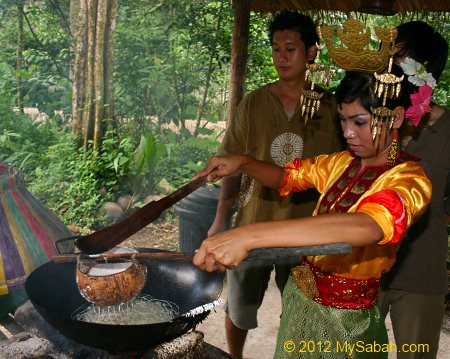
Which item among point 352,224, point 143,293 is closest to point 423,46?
point 352,224

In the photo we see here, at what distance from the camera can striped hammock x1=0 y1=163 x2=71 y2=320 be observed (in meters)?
2.06

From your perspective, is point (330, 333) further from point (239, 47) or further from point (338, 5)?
point (239, 47)

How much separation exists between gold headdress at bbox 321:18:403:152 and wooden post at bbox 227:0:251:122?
250 centimetres

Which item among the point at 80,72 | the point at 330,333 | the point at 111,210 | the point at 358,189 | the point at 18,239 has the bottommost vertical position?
the point at 111,210

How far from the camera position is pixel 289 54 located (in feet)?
9.43

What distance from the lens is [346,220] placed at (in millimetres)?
1454

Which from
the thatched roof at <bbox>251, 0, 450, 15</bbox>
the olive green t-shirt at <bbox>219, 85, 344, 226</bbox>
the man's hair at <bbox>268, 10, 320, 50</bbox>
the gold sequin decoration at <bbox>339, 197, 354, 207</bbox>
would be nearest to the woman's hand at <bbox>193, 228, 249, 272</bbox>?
the gold sequin decoration at <bbox>339, 197, 354, 207</bbox>

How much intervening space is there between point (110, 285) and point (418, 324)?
5.08ft

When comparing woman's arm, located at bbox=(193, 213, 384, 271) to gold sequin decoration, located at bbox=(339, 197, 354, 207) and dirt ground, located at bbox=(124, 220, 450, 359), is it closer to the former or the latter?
gold sequin decoration, located at bbox=(339, 197, 354, 207)

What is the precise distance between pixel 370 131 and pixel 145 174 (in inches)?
183

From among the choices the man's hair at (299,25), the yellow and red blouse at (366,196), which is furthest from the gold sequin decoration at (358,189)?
the man's hair at (299,25)

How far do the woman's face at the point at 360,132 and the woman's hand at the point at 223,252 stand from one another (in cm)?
70

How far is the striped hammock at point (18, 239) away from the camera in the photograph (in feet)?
6.77

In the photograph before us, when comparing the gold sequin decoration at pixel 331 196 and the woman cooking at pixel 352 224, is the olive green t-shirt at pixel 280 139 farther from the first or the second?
the gold sequin decoration at pixel 331 196
